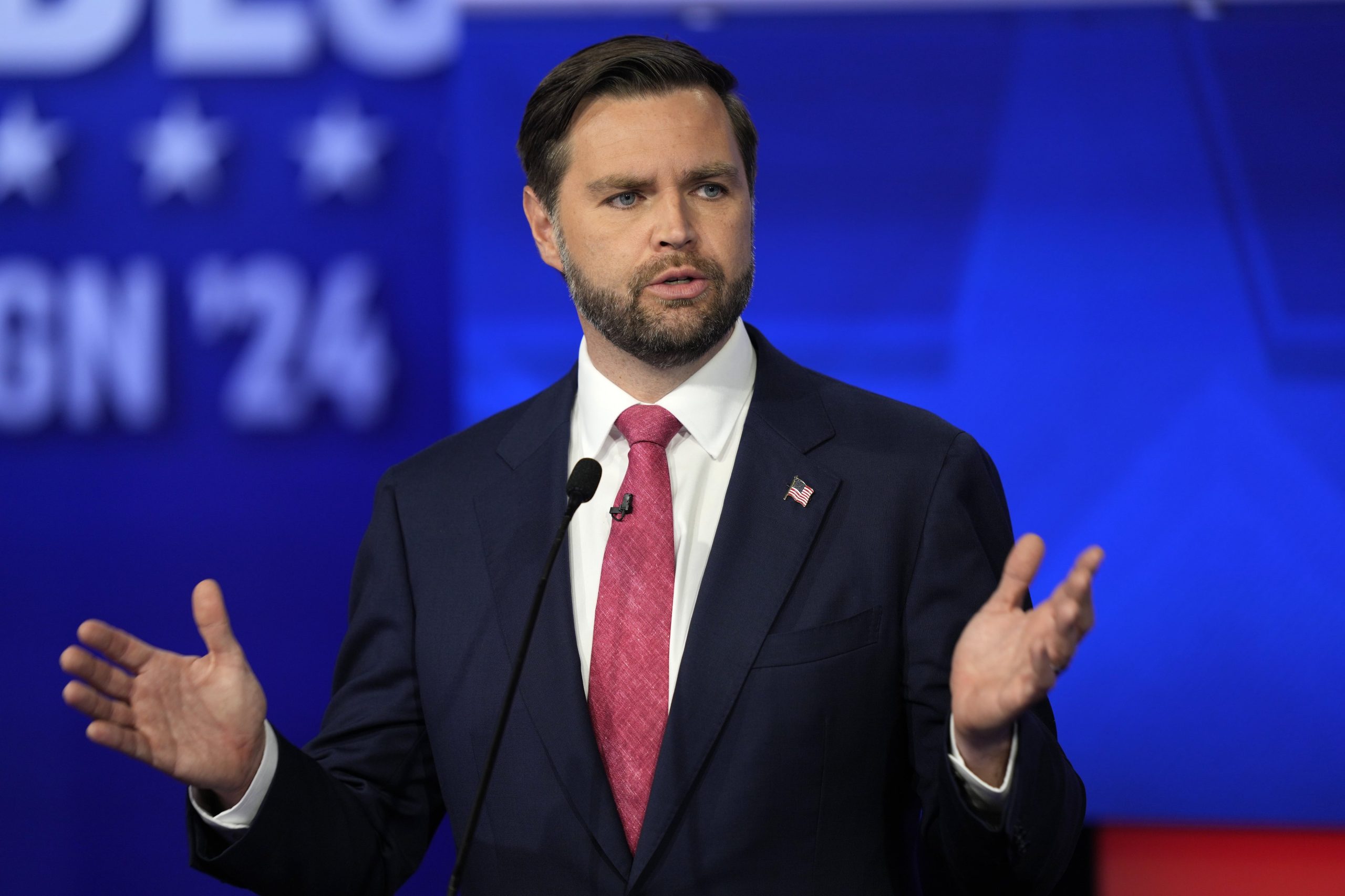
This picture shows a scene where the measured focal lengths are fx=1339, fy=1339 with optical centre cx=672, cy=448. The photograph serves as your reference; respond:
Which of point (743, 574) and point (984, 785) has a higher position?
point (743, 574)

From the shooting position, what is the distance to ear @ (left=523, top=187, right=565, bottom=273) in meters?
2.03

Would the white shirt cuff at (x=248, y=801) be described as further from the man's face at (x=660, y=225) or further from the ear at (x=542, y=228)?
the ear at (x=542, y=228)

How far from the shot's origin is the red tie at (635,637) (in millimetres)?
1618

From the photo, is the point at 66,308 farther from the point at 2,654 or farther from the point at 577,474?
the point at 577,474

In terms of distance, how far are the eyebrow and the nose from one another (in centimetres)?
4

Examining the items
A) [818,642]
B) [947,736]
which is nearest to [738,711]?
[818,642]

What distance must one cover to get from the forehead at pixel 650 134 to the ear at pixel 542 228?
0.15 meters

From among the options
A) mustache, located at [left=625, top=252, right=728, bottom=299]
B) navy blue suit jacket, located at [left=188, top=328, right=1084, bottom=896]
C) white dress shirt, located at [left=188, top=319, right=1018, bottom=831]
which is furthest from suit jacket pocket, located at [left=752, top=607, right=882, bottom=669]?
mustache, located at [left=625, top=252, right=728, bottom=299]

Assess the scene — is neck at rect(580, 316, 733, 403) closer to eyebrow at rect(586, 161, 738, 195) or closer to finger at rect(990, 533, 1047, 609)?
eyebrow at rect(586, 161, 738, 195)

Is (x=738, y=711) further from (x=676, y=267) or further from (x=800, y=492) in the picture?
(x=676, y=267)

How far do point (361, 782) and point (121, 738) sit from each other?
1.27ft

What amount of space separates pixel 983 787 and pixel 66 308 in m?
2.37

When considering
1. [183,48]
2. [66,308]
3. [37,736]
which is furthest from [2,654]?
[183,48]

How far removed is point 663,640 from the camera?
165 cm
